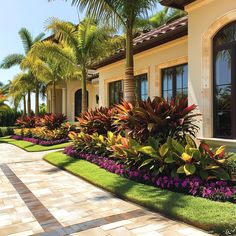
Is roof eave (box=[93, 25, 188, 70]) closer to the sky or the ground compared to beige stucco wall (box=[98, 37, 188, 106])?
closer to the sky

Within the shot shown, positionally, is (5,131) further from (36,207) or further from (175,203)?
(175,203)

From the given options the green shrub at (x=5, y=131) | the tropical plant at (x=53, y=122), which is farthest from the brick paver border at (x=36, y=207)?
the green shrub at (x=5, y=131)

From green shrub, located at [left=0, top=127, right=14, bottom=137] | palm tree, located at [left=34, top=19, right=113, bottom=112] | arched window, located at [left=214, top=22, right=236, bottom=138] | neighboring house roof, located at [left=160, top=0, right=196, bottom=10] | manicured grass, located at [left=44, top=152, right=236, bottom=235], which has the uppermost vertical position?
palm tree, located at [left=34, top=19, right=113, bottom=112]

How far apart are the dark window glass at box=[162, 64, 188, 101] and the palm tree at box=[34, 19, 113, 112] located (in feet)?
14.4

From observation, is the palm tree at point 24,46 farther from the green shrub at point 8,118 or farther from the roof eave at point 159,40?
the roof eave at point 159,40

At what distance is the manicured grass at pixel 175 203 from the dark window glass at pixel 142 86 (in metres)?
5.49

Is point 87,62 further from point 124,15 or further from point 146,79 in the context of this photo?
point 124,15

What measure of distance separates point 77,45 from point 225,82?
919 cm

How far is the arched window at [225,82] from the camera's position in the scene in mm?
7461

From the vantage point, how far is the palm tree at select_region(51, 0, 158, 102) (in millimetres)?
9148

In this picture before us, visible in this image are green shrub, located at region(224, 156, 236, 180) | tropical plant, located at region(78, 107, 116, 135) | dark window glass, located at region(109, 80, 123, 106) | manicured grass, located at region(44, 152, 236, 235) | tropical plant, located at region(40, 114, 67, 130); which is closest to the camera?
manicured grass, located at region(44, 152, 236, 235)

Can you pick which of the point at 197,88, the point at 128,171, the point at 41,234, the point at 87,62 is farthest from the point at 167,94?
the point at 41,234

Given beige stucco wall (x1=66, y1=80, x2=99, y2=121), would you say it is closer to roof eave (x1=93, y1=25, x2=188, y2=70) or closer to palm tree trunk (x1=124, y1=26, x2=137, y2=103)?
roof eave (x1=93, y1=25, x2=188, y2=70)

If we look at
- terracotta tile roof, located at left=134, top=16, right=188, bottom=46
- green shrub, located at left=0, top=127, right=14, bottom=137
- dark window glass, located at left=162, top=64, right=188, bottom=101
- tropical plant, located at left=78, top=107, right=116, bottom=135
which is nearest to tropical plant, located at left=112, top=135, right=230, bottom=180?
dark window glass, located at left=162, top=64, right=188, bottom=101
